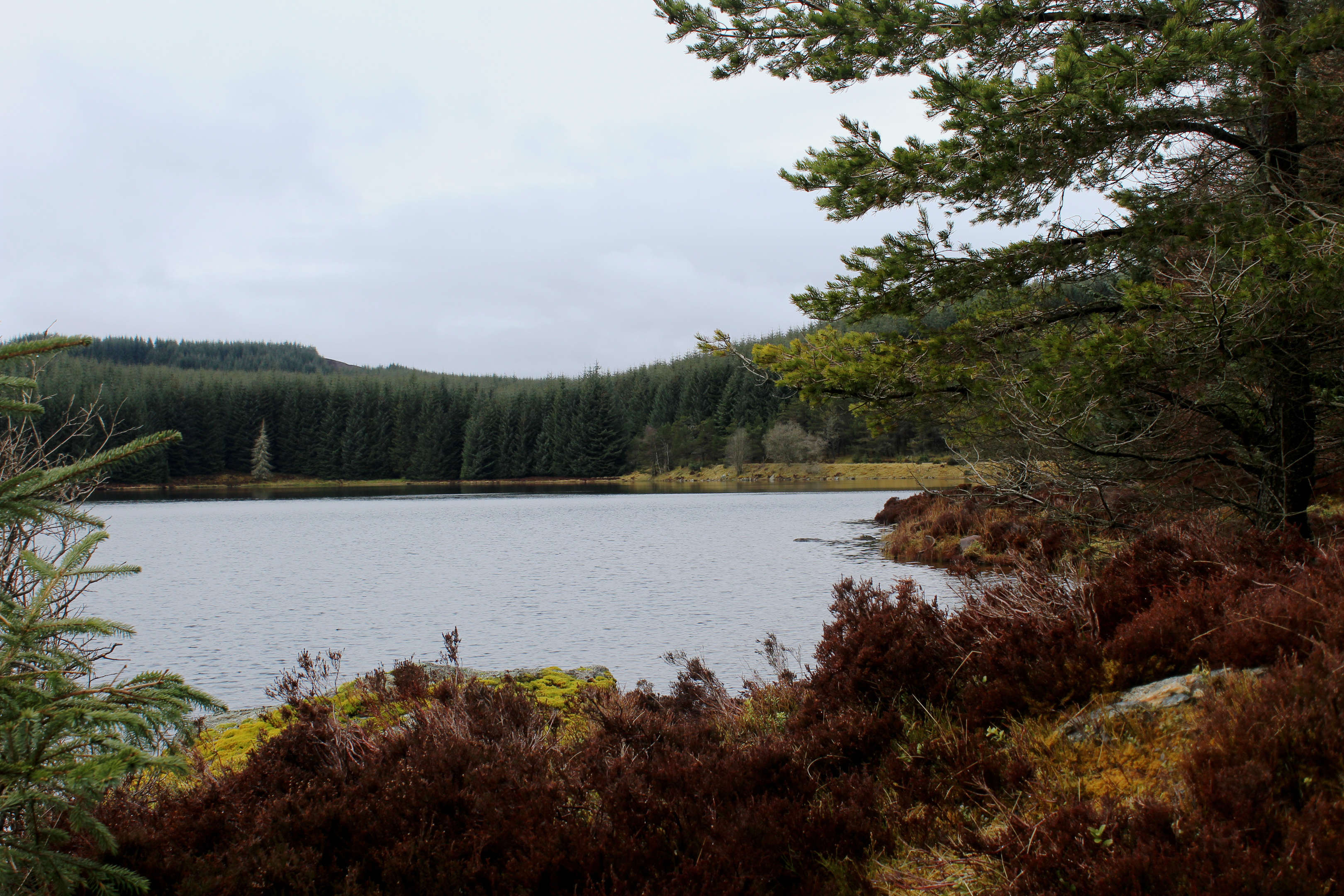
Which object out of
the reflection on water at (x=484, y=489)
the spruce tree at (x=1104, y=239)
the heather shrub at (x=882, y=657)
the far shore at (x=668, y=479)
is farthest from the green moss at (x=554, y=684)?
the far shore at (x=668, y=479)

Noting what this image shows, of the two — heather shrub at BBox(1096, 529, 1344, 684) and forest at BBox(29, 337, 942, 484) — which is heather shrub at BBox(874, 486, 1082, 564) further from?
forest at BBox(29, 337, 942, 484)

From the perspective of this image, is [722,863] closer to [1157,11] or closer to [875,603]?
[875,603]

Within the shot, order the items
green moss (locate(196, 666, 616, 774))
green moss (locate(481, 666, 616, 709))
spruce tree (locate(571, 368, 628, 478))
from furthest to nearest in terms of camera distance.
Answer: spruce tree (locate(571, 368, 628, 478))
green moss (locate(481, 666, 616, 709))
green moss (locate(196, 666, 616, 774))

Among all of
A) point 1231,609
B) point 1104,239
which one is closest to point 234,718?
point 1231,609

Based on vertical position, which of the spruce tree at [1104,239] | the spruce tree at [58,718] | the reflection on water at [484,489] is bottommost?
the reflection on water at [484,489]

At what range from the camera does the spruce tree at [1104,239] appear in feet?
18.8

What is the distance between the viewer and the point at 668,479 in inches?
4026

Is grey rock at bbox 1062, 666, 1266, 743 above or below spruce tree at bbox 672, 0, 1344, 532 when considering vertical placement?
below

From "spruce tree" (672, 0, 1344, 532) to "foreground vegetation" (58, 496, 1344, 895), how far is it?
1.38 m

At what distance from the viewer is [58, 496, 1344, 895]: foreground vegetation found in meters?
2.94

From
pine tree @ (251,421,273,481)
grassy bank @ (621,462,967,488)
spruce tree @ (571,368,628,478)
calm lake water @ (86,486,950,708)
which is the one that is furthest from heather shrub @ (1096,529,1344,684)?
pine tree @ (251,421,273,481)

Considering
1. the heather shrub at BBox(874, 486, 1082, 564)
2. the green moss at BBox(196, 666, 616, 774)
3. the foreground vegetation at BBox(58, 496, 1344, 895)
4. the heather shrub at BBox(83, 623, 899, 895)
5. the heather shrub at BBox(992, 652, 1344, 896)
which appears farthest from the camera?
the heather shrub at BBox(874, 486, 1082, 564)

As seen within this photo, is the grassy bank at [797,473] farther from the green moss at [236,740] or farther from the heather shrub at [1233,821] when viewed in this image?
the heather shrub at [1233,821]

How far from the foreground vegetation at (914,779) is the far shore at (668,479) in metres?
65.1
